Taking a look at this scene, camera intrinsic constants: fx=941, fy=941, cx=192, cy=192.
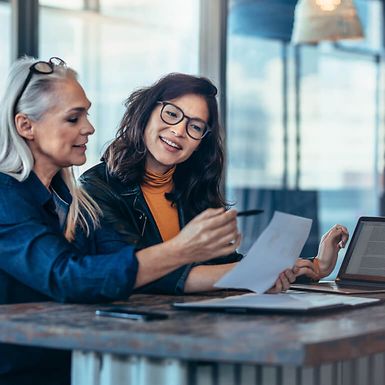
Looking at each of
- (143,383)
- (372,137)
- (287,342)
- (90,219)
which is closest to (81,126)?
(90,219)

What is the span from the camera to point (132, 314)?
1977mm

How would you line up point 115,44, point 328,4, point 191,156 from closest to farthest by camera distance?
point 191,156 < point 328,4 < point 115,44

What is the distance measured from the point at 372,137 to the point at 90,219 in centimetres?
628

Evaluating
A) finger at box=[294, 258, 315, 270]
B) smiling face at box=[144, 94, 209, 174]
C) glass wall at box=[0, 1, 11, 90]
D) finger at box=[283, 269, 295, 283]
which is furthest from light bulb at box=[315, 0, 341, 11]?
finger at box=[283, 269, 295, 283]

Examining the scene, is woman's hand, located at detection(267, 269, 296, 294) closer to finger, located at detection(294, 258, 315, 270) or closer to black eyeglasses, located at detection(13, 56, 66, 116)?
finger, located at detection(294, 258, 315, 270)

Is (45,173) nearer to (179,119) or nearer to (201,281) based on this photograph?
(201,281)

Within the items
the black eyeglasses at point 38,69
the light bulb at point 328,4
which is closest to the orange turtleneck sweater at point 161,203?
the black eyeglasses at point 38,69

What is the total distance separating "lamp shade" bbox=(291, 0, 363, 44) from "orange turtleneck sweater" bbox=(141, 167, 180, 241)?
2107 millimetres

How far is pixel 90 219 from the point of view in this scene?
2572 millimetres

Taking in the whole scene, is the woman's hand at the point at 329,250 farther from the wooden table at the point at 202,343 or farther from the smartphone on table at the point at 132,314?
the smartphone on table at the point at 132,314

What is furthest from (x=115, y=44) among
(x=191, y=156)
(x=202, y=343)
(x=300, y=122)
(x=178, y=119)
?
(x=202, y=343)

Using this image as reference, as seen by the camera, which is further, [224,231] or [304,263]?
[304,263]

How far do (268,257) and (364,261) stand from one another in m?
0.78

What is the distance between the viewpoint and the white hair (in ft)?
7.86
